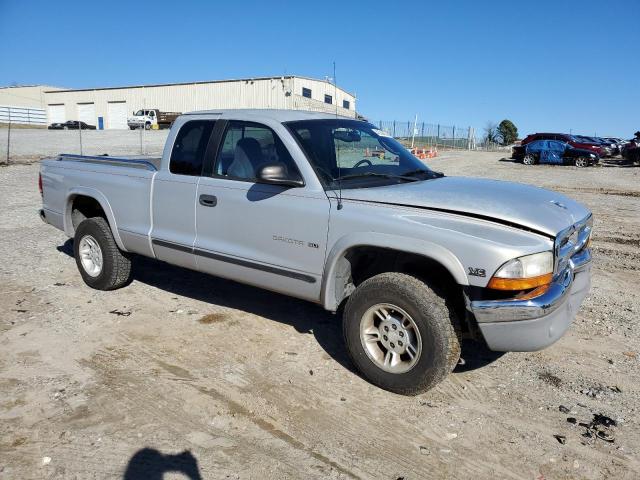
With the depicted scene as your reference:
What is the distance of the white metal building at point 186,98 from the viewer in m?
49.6

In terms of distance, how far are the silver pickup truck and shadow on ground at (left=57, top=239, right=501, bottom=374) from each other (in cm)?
66

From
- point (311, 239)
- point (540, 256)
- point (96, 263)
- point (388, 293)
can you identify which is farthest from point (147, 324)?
point (540, 256)

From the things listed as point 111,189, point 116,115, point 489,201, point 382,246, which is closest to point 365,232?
point 382,246

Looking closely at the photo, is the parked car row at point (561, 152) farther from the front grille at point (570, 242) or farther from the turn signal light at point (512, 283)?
the turn signal light at point (512, 283)

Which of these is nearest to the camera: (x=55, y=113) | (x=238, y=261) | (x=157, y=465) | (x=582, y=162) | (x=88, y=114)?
(x=157, y=465)

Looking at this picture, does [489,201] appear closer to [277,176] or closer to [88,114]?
[277,176]

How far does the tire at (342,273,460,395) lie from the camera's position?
3348 mm

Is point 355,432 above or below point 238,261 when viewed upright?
below

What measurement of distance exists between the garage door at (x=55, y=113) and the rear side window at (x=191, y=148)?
2743 inches

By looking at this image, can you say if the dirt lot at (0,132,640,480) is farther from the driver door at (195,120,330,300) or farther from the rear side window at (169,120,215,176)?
the rear side window at (169,120,215,176)

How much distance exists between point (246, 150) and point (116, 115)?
6280 cm

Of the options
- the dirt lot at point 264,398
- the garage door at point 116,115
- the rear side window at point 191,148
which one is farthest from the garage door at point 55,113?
the rear side window at point 191,148

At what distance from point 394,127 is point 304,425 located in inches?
1727

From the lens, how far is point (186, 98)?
185 feet
